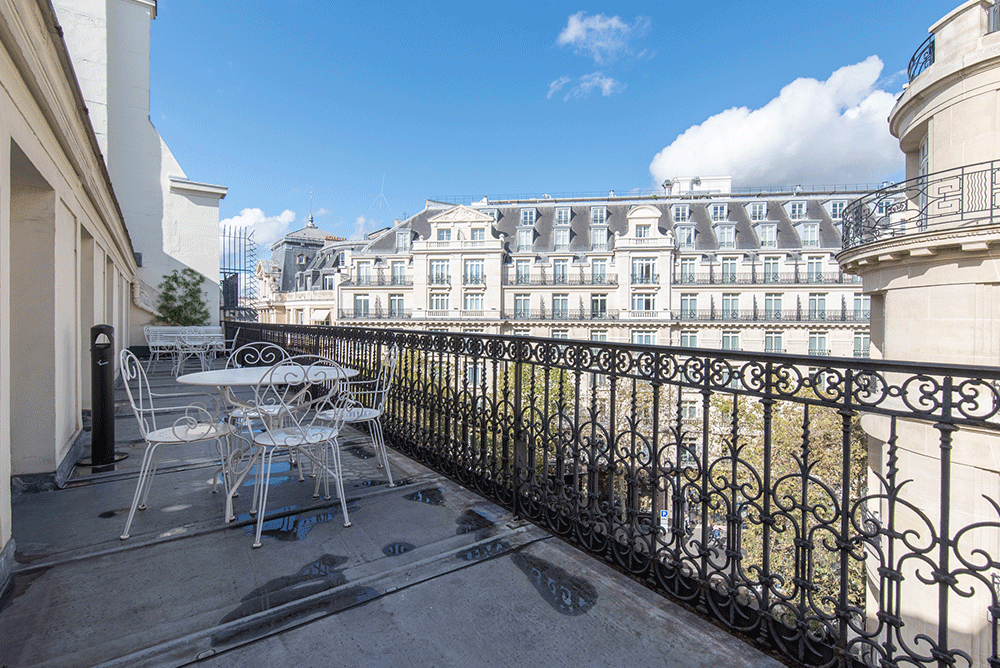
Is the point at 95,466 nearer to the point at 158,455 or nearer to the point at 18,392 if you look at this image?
the point at 158,455

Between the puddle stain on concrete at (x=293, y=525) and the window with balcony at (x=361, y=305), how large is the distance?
127 feet

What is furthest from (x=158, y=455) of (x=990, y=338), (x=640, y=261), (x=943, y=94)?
(x=640, y=261)

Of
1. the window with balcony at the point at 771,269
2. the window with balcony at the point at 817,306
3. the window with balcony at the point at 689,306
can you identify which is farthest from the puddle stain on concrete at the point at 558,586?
the window with balcony at the point at 817,306

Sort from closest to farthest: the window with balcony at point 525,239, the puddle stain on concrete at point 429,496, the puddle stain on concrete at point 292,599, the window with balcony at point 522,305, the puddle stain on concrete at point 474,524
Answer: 1. the puddle stain on concrete at point 292,599
2. the puddle stain on concrete at point 474,524
3. the puddle stain on concrete at point 429,496
4. the window with balcony at point 522,305
5. the window with balcony at point 525,239

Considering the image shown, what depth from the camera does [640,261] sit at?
38.5m

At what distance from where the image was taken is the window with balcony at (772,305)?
122 feet

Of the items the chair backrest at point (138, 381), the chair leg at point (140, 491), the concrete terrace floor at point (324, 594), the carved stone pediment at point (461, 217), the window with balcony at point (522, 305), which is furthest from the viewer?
the window with balcony at point (522, 305)

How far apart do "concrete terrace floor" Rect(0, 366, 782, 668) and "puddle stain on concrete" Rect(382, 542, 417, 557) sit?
1 cm

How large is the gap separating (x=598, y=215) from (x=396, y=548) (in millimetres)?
41795

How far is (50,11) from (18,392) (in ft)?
9.67

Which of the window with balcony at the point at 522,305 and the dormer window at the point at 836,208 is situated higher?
the dormer window at the point at 836,208

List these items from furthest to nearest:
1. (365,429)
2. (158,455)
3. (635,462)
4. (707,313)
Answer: (707,313) → (365,429) → (158,455) → (635,462)

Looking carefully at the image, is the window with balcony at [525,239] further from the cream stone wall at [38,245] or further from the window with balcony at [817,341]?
the cream stone wall at [38,245]

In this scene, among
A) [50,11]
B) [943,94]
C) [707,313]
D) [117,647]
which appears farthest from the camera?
[707,313]
